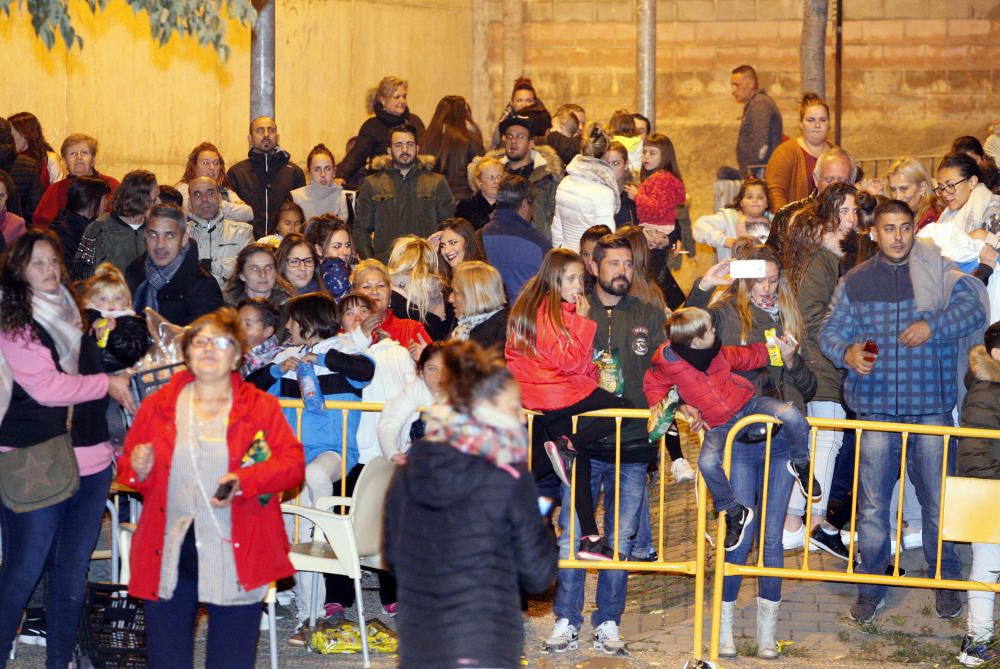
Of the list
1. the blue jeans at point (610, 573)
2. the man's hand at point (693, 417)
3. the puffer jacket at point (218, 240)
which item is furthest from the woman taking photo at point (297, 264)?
the man's hand at point (693, 417)

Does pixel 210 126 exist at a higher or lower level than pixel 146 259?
higher

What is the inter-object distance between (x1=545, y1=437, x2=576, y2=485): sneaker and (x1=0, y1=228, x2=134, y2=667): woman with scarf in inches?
80.5

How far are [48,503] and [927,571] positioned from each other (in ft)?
16.3

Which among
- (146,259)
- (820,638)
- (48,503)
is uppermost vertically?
(146,259)

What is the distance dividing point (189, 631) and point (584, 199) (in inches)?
233

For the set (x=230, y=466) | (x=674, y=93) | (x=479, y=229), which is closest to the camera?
(x=230, y=466)

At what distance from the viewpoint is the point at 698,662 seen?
25.8ft

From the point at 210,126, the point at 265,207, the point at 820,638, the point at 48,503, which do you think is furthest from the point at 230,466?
the point at 210,126

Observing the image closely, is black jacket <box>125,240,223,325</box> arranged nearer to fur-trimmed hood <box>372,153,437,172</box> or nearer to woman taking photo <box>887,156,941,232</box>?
fur-trimmed hood <box>372,153,437,172</box>

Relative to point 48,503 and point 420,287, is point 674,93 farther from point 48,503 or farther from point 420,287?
point 48,503

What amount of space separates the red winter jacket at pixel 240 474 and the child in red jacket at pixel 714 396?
85.6 inches

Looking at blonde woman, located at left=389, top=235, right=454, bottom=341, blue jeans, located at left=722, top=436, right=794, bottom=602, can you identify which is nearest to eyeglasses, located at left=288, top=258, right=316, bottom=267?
blonde woman, located at left=389, top=235, right=454, bottom=341

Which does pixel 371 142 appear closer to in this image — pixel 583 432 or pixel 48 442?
pixel 583 432

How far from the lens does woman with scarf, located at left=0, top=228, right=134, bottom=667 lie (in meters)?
7.05
